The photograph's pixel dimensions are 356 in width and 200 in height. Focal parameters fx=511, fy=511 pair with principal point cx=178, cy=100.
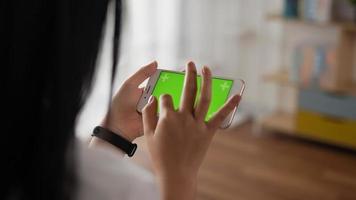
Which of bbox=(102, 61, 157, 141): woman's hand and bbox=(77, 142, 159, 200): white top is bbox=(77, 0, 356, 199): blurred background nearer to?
bbox=(102, 61, 157, 141): woman's hand

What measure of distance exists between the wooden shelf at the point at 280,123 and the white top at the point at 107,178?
2.34 m

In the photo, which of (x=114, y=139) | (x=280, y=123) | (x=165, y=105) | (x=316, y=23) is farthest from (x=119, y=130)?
(x=280, y=123)

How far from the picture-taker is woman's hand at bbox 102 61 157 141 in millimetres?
1080

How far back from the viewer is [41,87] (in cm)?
58

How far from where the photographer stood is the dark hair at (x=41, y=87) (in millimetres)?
560

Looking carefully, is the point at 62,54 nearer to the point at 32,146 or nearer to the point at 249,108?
the point at 32,146

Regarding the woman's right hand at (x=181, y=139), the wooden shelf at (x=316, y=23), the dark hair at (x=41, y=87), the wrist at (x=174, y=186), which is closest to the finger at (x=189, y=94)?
the woman's right hand at (x=181, y=139)

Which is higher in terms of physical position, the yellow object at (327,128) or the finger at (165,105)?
the finger at (165,105)

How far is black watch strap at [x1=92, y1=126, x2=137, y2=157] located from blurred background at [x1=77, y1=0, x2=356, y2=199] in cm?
124

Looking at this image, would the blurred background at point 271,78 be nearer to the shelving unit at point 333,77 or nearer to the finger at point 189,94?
the shelving unit at point 333,77

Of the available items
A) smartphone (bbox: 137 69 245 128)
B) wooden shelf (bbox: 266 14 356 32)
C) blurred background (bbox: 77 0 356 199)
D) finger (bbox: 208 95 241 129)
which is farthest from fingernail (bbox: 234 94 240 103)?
wooden shelf (bbox: 266 14 356 32)

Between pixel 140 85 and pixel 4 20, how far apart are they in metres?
0.58

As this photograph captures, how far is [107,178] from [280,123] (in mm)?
2465

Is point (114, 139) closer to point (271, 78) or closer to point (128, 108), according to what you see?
point (128, 108)
